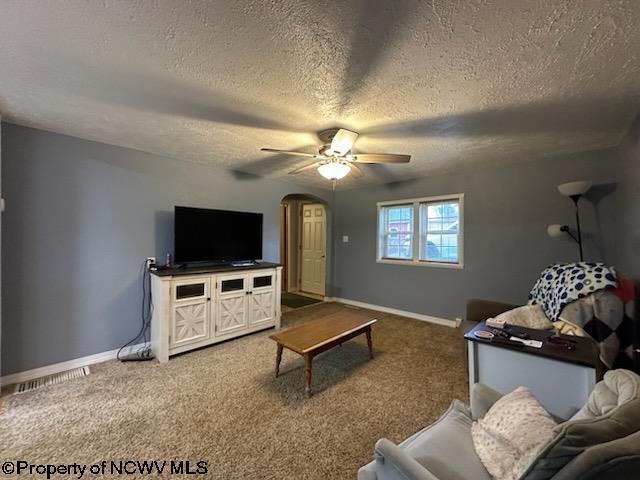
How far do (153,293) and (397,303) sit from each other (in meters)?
3.61

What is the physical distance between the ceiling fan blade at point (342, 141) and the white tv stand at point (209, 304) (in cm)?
191

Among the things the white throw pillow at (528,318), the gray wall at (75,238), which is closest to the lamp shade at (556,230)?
the white throw pillow at (528,318)

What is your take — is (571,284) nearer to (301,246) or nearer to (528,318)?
(528,318)

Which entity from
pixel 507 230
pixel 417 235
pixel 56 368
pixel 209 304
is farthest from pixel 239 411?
pixel 507 230

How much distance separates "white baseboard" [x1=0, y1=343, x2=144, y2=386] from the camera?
2369 mm

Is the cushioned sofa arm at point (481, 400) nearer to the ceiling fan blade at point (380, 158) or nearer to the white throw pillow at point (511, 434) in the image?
the white throw pillow at point (511, 434)

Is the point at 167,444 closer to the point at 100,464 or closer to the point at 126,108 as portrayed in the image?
the point at 100,464

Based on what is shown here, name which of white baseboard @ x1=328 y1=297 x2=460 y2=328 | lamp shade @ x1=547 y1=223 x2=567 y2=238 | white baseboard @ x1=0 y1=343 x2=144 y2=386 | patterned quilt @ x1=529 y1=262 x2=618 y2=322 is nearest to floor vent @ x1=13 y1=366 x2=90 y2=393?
white baseboard @ x1=0 y1=343 x2=144 y2=386

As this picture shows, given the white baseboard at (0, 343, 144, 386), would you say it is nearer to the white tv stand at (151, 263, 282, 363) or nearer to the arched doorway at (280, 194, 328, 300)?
the white tv stand at (151, 263, 282, 363)

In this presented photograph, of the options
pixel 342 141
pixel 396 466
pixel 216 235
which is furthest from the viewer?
pixel 216 235

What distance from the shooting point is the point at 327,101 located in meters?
1.92

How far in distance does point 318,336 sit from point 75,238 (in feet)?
8.53

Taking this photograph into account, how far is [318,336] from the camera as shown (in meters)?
2.47

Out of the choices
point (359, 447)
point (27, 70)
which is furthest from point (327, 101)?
point (359, 447)
